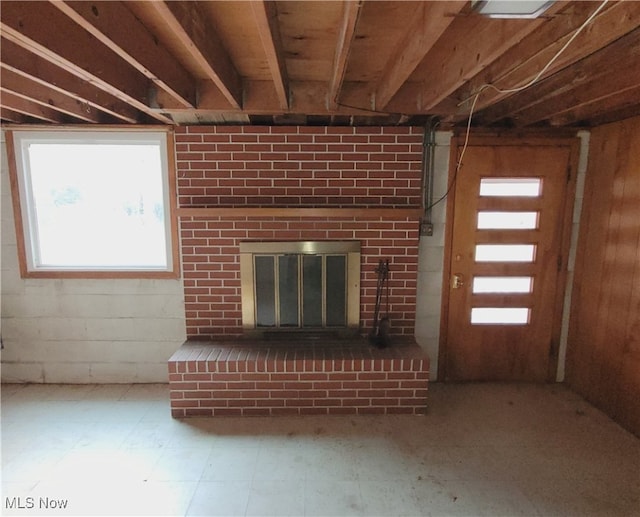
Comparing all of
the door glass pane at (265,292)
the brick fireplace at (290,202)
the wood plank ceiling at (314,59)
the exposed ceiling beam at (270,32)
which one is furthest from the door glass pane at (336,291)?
the exposed ceiling beam at (270,32)

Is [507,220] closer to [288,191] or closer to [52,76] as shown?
[288,191]

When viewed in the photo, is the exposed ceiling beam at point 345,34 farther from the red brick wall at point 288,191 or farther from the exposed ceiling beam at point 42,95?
the exposed ceiling beam at point 42,95

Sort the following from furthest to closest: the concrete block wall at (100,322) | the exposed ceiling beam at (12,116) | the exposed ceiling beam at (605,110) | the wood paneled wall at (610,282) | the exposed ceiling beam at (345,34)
→ the concrete block wall at (100,322), the exposed ceiling beam at (12,116), the wood paneled wall at (610,282), the exposed ceiling beam at (605,110), the exposed ceiling beam at (345,34)

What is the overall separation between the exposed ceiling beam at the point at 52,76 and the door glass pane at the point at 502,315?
125 inches

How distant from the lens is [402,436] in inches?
95.0

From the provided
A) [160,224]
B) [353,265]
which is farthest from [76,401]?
[353,265]

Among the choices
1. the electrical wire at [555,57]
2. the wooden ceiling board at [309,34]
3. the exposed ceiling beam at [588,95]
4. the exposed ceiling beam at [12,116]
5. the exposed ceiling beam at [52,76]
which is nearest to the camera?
the electrical wire at [555,57]

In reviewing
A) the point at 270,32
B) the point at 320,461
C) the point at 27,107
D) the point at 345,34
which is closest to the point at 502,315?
the point at 320,461

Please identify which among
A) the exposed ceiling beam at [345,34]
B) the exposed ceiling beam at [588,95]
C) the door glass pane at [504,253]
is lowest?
the door glass pane at [504,253]

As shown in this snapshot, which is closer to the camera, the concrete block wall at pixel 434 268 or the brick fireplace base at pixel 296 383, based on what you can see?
the brick fireplace base at pixel 296 383

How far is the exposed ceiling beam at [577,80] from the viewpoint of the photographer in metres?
1.56

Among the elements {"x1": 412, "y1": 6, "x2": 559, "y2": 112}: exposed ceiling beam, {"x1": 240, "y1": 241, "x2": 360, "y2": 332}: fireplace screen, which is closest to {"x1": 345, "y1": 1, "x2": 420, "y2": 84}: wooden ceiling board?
{"x1": 412, "y1": 6, "x2": 559, "y2": 112}: exposed ceiling beam

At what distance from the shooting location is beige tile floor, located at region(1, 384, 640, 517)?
1.88 m

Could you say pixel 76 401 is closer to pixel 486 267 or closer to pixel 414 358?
pixel 414 358
